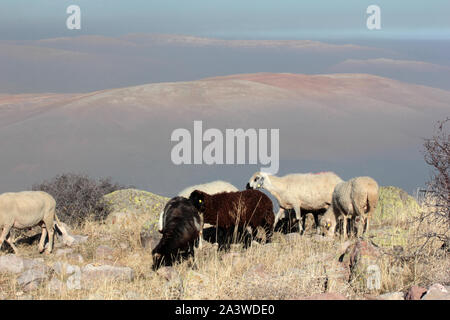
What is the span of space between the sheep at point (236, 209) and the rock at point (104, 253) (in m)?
2.25

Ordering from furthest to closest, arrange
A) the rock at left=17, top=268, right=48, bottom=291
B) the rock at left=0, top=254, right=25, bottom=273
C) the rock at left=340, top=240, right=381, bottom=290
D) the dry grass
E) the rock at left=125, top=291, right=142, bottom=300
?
1. the rock at left=0, top=254, right=25, bottom=273
2. the rock at left=17, top=268, right=48, bottom=291
3. the rock at left=340, top=240, right=381, bottom=290
4. the dry grass
5. the rock at left=125, top=291, right=142, bottom=300

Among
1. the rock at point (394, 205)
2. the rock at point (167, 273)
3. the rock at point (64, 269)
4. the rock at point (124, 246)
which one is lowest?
the rock at point (124, 246)

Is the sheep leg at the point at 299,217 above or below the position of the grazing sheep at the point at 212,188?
below

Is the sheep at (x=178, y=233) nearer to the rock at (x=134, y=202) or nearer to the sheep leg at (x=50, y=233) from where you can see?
the sheep leg at (x=50, y=233)

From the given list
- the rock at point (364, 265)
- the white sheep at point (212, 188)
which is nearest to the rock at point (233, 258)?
the rock at point (364, 265)

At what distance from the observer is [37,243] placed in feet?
46.8

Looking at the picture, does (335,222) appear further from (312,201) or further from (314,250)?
(314,250)

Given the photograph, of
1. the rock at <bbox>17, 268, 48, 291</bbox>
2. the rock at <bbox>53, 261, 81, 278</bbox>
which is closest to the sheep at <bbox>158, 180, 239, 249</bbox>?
the rock at <bbox>53, 261, 81, 278</bbox>

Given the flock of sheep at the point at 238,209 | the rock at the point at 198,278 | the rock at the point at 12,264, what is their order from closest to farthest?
the rock at the point at 198,278, the rock at the point at 12,264, the flock of sheep at the point at 238,209

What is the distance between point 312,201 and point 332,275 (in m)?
5.41

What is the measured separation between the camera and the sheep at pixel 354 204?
13.6 m

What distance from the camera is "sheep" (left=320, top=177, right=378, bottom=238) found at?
13648mm

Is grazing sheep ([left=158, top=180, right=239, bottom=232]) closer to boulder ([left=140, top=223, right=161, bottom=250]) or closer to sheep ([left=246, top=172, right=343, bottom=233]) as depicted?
sheep ([left=246, top=172, right=343, bottom=233])

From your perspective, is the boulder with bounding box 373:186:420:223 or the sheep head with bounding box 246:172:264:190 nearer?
the sheep head with bounding box 246:172:264:190
